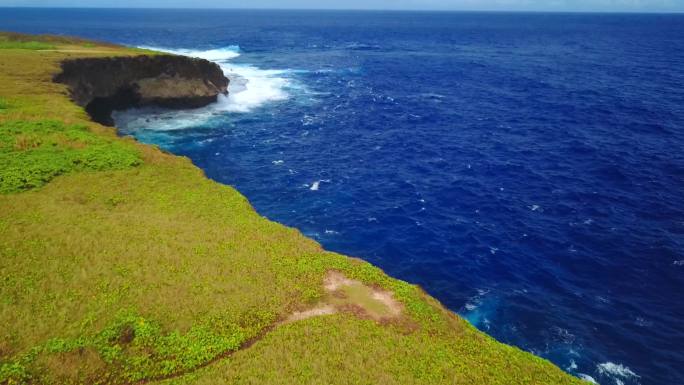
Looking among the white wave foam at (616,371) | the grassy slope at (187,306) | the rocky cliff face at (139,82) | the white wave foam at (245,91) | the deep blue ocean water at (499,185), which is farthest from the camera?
the white wave foam at (245,91)

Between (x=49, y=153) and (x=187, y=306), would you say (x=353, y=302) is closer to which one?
(x=187, y=306)

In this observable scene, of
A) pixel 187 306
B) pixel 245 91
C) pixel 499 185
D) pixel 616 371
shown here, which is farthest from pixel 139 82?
pixel 616 371

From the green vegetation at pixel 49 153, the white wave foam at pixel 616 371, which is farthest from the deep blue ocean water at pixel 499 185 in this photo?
the green vegetation at pixel 49 153

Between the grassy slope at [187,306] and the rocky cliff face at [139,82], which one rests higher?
the rocky cliff face at [139,82]

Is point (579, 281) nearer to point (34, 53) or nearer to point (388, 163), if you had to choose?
point (388, 163)

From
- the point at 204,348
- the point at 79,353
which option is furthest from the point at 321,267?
the point at 79,353

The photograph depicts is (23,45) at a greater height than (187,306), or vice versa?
(23,45)

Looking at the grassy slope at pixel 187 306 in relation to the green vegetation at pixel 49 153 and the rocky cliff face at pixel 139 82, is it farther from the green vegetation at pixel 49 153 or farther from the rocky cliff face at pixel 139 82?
the rocky cliff face at pixel 139 82
